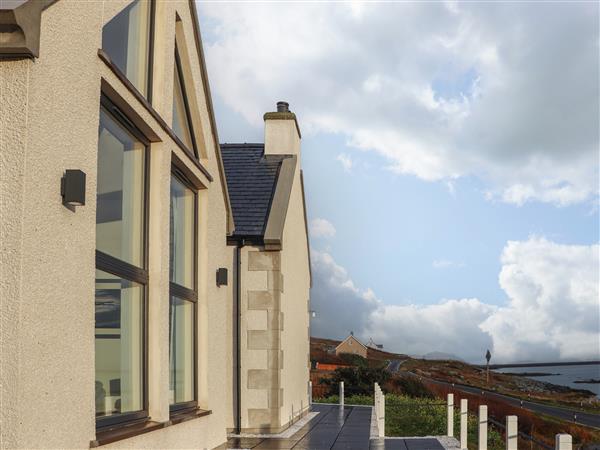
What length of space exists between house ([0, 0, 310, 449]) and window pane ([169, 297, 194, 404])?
3 centimetres

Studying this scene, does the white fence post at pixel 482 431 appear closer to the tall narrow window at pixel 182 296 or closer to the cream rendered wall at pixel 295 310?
the cream rendered wall at pixel 295 310

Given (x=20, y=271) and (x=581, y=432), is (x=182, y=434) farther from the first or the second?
(x=581, y=432)

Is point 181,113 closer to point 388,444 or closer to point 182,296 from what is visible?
point 182,296

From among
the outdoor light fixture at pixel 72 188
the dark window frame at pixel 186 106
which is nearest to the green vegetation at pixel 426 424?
the dark window frame at pixel 186 106

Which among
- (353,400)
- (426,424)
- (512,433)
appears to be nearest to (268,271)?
(512,433)

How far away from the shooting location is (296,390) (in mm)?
19297

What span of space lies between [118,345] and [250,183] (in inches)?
465

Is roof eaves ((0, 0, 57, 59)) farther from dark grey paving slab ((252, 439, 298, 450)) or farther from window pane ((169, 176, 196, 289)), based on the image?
dark grey paving slab ((252, 439, 298, 450))

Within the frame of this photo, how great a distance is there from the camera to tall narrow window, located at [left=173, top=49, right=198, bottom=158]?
8.91 m

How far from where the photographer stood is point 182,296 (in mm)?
8742

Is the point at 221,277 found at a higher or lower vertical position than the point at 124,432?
higher

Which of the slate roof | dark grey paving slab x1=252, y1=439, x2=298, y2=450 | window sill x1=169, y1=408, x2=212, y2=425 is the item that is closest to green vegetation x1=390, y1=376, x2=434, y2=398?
the slate roof

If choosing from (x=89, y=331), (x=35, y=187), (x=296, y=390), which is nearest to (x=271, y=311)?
(x=296, y=390)

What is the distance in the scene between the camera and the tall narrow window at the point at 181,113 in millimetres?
8914
